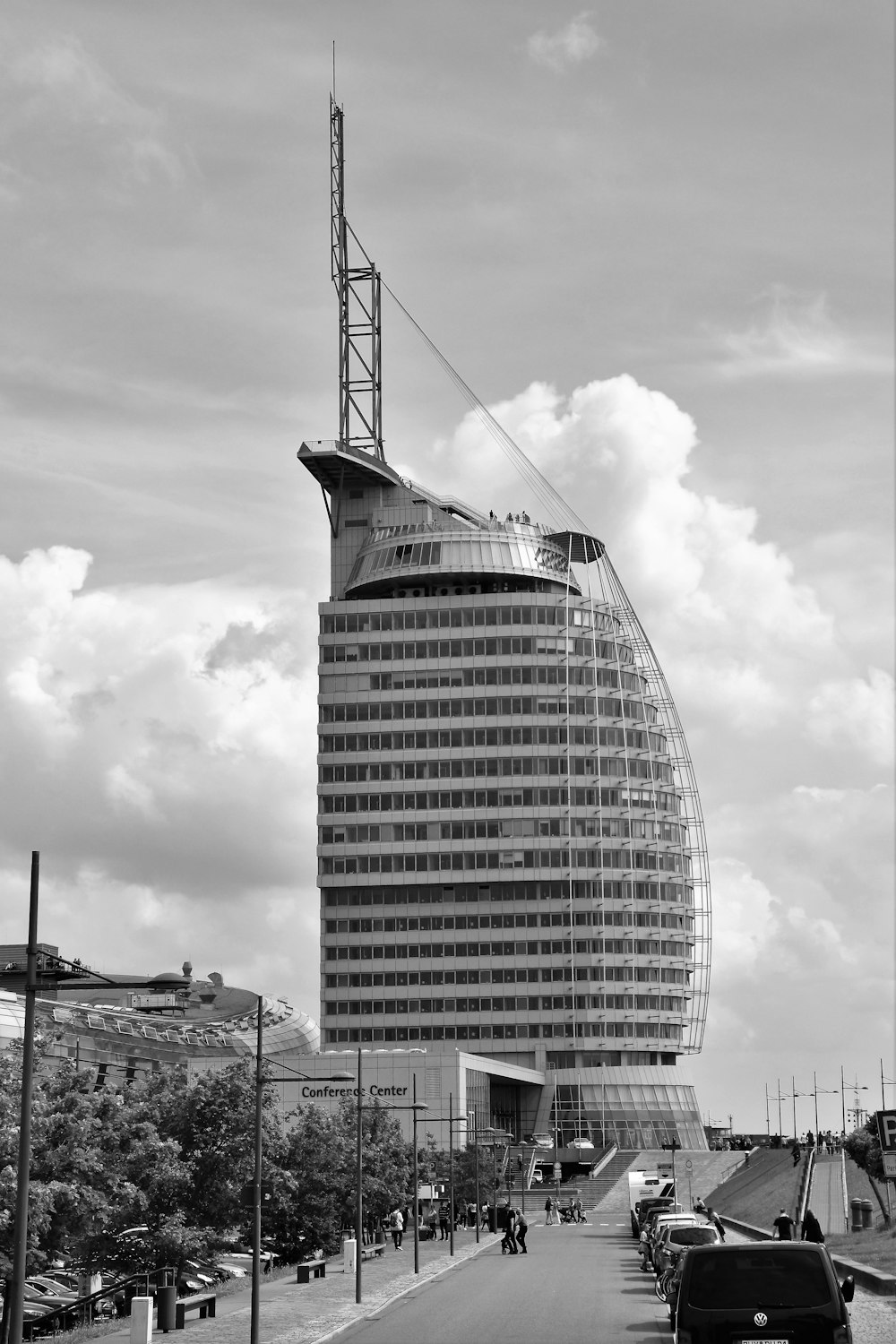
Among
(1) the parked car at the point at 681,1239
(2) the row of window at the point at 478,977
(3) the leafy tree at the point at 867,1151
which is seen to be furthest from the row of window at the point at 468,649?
(1) the parked car at the point at 681,1239

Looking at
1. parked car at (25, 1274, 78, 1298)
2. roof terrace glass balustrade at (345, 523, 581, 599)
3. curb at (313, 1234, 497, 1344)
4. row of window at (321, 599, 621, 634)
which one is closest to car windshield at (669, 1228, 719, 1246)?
curb at (313, 1234, 497, 1344)

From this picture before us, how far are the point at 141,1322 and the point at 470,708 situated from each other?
13538 centimetres

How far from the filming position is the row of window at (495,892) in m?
170

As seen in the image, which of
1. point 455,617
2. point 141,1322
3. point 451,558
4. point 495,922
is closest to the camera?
point 141,1322

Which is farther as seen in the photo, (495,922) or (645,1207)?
(495,922)

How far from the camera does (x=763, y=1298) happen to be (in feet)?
80.3

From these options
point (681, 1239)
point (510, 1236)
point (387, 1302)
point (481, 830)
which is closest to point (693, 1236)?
point (681, 1239)

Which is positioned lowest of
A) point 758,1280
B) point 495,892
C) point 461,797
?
point 758,1280

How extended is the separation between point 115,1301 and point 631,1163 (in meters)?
102

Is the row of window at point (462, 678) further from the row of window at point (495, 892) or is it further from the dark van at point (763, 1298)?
the dark van at point (763, 1298)

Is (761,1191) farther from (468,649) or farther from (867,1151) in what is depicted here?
(468,649)

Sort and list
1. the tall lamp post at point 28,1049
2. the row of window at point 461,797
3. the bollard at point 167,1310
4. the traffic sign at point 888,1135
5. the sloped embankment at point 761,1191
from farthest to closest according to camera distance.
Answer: the row of window at point 461,797
the sloped embankment at point 761,1191
the bollard at point 167,1310
the traffic sign at point 888,1135
the tall lamp post at point 28,1049

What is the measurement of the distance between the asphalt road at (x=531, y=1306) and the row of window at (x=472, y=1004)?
96.4m

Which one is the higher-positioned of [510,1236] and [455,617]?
[455,617]
